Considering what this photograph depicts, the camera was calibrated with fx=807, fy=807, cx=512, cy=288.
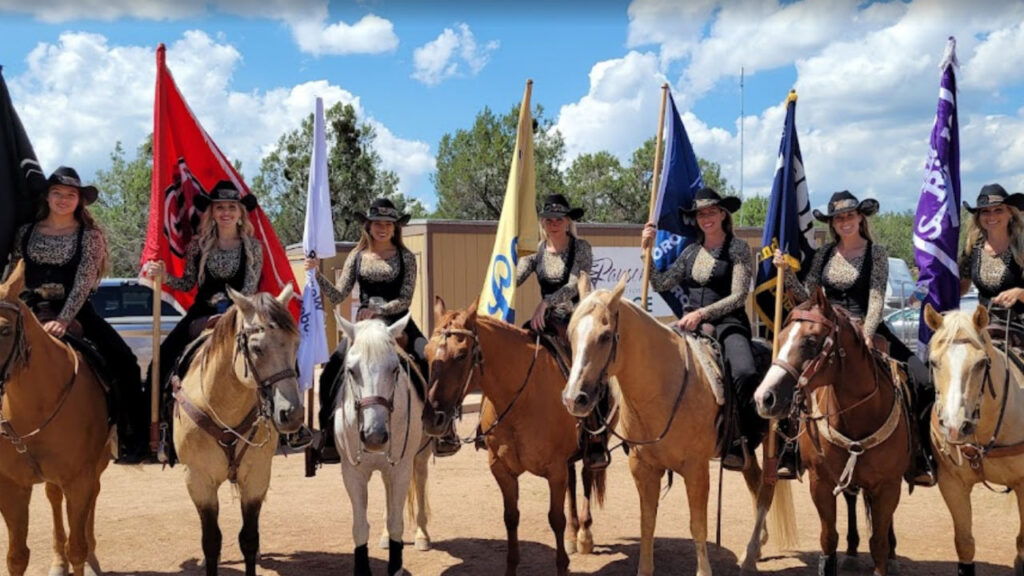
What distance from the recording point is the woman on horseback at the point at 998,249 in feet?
20.2

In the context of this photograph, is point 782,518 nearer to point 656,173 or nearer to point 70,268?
point 656,173

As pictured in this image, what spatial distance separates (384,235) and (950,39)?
4.98m

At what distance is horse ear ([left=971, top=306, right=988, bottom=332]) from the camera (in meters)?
5.18

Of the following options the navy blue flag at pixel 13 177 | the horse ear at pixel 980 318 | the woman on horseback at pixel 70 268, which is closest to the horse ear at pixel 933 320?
the horse ear at pixel 980 318

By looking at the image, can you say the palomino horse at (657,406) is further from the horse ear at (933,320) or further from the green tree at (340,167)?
the green tree at (340,167)

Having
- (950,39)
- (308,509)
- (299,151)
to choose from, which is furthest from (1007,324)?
(299,151)

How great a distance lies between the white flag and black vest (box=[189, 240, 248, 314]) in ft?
2.58

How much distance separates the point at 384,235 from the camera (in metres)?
6.95

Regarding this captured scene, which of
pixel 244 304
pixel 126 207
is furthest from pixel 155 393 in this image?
pixel 126 207

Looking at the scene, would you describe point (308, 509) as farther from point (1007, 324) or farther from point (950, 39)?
point (950, 39)

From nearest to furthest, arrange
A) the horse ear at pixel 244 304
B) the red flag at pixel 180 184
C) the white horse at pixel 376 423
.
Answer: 1. the horse ear at pixel 244 304
2. the white horse at pixel 376 423
3. the red flag at pixel 180 184

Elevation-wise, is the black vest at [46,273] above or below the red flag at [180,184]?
below

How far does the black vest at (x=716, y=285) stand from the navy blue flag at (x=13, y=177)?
202 inches

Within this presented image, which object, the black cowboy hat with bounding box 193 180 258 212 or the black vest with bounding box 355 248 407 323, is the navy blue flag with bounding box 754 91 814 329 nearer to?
the black vest with bounding box 355 248 407 323
